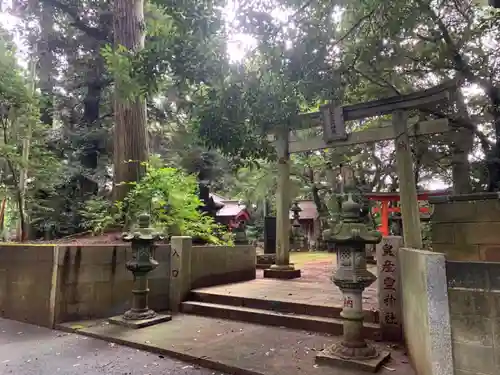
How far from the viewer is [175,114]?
39.5 feet

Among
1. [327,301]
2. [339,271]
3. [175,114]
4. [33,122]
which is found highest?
[175,114]

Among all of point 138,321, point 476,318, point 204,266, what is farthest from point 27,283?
point 476,318

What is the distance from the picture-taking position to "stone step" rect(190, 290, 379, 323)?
4.56m

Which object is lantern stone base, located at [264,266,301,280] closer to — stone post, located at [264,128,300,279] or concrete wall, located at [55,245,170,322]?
stone post, located at [264,128,300,279]

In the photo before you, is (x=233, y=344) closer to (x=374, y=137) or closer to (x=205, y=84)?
(x=205, y=84)

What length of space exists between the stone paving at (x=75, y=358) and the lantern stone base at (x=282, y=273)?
13.8ft

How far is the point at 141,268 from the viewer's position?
15.6 ft

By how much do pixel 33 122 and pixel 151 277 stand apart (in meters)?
4.33

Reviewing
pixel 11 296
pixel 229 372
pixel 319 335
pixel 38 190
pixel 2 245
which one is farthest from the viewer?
pixel 38 190

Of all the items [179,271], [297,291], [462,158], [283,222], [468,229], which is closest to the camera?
[468,229]

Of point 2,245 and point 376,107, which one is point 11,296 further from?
point 376,107

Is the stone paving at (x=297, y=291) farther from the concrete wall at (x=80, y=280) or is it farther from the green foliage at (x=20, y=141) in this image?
the green foliage at (x=20, y=141)

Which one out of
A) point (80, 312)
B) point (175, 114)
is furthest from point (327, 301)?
point (175, 114)

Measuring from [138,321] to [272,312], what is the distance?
→ 5.97ft
